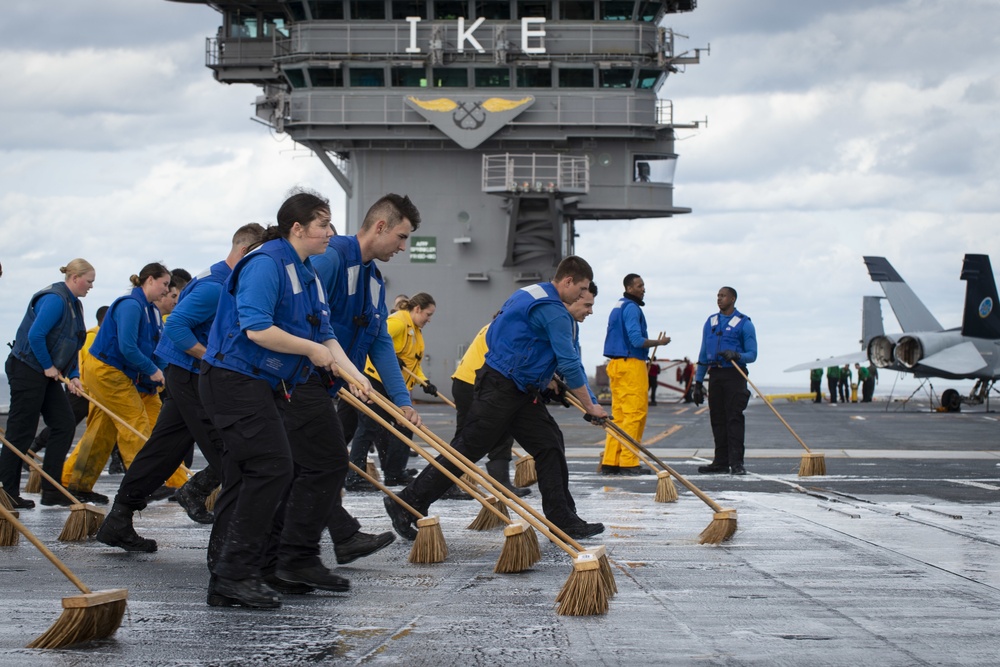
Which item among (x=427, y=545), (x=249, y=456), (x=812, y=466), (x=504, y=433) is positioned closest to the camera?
(x=249, y=456)

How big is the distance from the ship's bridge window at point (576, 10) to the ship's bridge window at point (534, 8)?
0.40m

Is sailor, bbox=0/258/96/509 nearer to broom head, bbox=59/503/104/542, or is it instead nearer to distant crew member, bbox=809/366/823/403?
broom head, bbox=59/503/104/542

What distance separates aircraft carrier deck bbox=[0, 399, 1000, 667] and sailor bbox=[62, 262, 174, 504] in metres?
0.58

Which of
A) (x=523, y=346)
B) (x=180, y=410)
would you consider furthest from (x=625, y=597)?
(x=180, y=410)

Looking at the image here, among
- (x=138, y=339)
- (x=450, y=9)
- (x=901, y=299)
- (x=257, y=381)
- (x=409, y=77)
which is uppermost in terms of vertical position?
(x=450, y=9)

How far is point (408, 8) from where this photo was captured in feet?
128

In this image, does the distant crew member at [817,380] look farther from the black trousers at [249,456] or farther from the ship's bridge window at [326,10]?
the black trousers at [249,456]

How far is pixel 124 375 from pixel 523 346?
3.42 m

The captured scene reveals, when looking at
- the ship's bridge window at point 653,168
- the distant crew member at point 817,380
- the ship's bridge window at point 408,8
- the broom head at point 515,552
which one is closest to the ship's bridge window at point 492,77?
the ship's bridge window at point 408,8

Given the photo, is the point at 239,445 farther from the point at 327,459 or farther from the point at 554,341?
the point at 554,341

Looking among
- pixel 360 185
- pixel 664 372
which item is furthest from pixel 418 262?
pixel 664 372

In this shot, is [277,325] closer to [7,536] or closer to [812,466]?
[7,536]

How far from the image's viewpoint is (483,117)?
3828cm

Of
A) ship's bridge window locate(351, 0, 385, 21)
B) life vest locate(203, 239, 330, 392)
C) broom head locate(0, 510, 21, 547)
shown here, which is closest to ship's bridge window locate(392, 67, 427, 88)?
ship's bridge window locate(351, 0, 385, 21)
